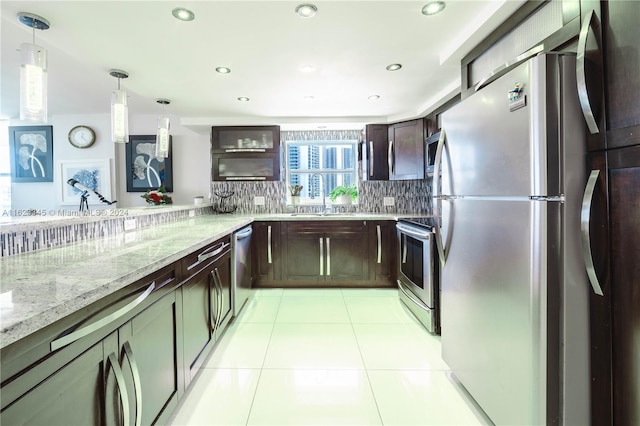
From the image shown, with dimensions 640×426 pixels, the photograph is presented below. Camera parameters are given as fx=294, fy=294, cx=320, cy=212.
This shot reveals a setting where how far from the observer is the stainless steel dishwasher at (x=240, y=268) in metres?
2.57

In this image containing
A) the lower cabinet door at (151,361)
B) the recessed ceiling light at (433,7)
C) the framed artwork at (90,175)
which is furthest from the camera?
the framed artwork at (90,175)

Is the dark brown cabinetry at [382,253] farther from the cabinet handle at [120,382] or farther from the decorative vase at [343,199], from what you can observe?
the cabinet handle at [120,382]

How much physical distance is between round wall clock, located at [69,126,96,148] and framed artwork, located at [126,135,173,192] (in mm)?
518

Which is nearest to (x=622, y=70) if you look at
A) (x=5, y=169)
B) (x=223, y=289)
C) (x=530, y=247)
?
(x=530, y=247)

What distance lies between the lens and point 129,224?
2270mm

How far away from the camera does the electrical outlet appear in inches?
87.5

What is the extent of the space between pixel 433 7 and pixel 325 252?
2621 millimetres

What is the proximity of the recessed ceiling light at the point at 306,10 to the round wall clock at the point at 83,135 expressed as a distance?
3985 millimetres

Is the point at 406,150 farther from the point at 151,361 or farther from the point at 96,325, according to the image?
the point at 96,325

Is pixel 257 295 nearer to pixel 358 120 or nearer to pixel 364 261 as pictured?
pixel 364 261

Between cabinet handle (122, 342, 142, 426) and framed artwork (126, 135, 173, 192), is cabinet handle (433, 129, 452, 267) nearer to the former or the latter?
cabinet handle (122, 342, 142, 426)

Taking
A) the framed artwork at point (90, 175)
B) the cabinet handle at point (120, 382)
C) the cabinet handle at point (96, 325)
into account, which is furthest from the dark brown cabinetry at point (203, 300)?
the framed artwork at point (90, 175)

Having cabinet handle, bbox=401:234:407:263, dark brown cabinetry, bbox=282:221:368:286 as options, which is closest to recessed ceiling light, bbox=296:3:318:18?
cabinet handle, bbox=401:234:407:263

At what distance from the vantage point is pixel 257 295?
3461mm
